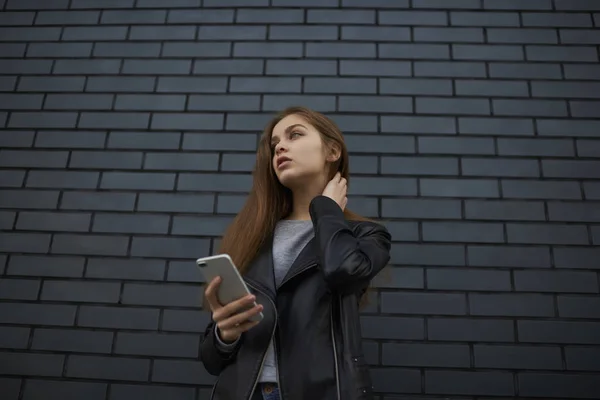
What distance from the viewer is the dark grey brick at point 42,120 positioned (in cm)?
319

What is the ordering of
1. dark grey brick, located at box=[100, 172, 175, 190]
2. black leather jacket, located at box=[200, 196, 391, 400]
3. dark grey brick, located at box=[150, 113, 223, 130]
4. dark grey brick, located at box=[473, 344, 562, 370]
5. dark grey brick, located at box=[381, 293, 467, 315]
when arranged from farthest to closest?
dark grey brick, located at box=[150, 113, 223, 130] → dark grey brick, located at box=[100, 172, 175, 190] → dark grey brick, located at box=[381, 293, 467, 315] → dark grey brick, located at box=[473, 344, 562, 370] → black leather jacket, located at box=[200, 196, 391, 400]

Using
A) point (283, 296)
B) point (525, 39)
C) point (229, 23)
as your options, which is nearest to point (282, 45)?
point (229, 23)

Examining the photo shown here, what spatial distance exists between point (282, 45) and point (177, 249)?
1348mm

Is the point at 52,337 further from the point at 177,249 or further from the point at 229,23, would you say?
the point at 229,23

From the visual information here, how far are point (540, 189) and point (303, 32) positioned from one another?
1.60 metres

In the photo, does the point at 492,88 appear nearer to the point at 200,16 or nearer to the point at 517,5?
the point at 517,5

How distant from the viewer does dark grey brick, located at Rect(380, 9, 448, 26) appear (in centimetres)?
330

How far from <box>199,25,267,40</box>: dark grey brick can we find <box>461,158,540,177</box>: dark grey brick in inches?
55.6

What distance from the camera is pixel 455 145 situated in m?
2.99

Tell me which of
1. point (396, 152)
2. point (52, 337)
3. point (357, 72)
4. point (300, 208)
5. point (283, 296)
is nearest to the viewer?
point (283, 296)

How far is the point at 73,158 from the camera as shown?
3.10m

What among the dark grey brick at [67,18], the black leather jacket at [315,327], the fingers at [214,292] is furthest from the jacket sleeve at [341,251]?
the dark grey brick at [67,18]

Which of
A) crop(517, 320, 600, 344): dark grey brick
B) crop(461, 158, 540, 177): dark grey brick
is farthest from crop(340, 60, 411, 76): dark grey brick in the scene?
crop(517, 320, 600, 344): dark grey brick

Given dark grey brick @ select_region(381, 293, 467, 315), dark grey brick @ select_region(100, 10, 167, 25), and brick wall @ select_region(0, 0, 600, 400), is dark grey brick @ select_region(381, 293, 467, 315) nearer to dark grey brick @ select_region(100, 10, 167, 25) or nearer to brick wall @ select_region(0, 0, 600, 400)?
brick wall @ select_region(0, 0, 600, 400)
